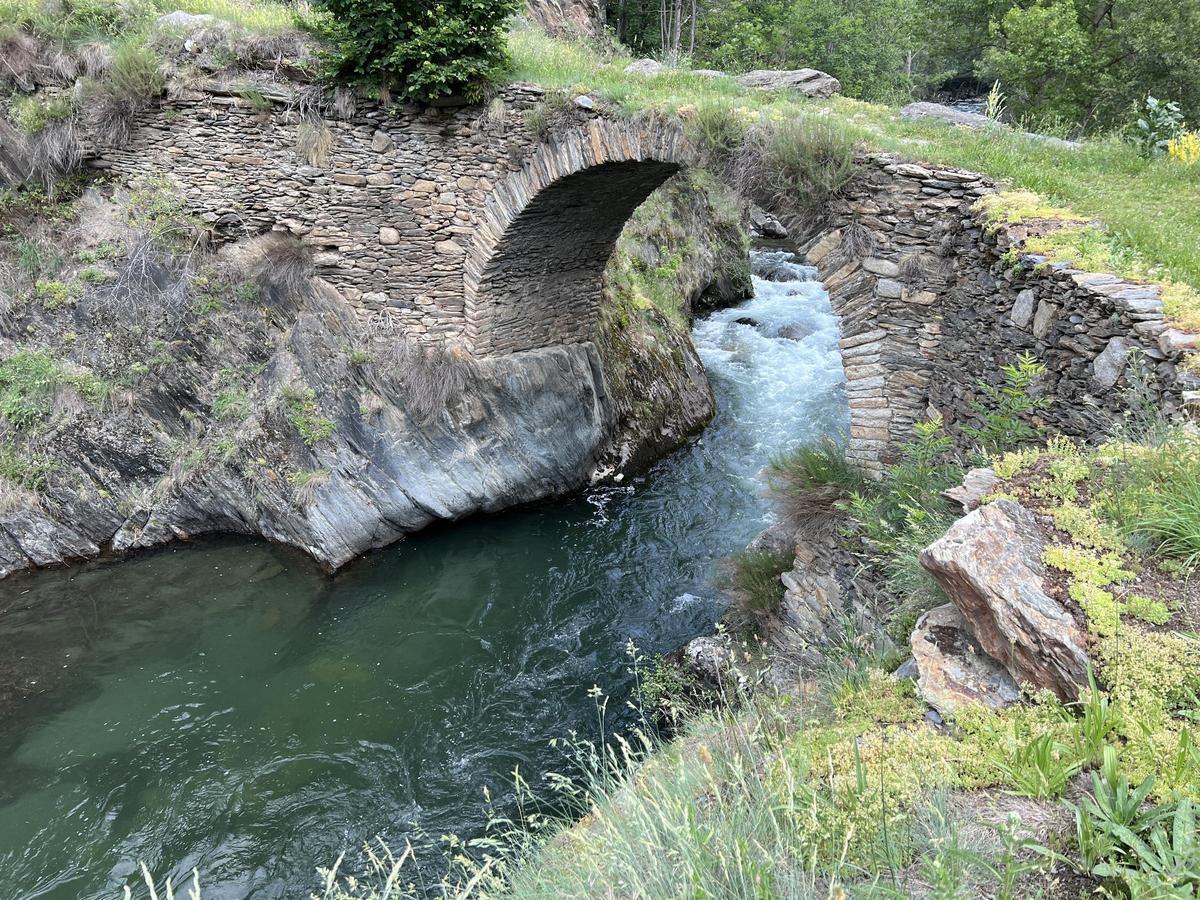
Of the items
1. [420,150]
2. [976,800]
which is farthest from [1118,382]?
[420,150]

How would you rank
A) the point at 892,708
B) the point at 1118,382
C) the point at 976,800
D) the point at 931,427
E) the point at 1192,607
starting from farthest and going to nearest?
the point at 931,427 → the point at 1118,382 → the point at 892,708 → the point at 1192,607 → the point at 976,800

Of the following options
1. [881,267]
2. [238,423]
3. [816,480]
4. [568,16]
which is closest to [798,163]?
[881,267]

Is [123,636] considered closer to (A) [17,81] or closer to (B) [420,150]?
(B) [420,150]

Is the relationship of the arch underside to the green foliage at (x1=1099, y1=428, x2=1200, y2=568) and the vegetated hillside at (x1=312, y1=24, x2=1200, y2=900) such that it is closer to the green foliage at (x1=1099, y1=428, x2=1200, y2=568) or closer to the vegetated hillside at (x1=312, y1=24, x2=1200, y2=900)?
the vegetated hillside at (x1=312, y1=24, x2=1200, y2=900)

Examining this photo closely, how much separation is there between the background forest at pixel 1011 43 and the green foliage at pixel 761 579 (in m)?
4.79

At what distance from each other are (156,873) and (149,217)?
7.12 metres

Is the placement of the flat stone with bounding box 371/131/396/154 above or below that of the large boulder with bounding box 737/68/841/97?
below

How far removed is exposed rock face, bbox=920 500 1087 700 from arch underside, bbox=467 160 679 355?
4.96 meters

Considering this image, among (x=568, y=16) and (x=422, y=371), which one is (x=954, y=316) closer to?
(x=422, y=371)

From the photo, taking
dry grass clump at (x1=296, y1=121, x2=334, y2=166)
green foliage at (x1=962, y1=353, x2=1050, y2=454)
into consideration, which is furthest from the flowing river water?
dry grass clump at (x1=296, y1=121, x2=334, y2=166)

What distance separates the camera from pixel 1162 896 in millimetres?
1612

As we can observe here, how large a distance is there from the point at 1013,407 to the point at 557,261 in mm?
5995

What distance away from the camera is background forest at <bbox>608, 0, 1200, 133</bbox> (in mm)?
12961

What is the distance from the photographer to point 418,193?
8.09 m
